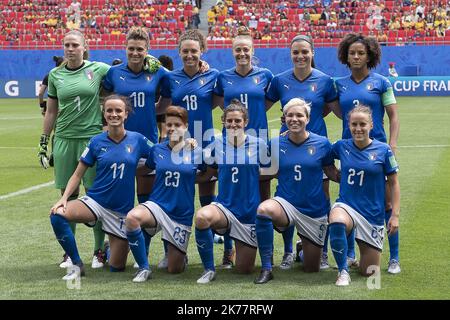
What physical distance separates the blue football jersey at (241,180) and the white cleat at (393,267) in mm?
1152

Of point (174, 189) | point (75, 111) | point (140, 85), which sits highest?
point (140, 85)

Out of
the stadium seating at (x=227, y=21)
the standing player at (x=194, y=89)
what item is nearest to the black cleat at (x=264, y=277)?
the standing player at (x=194, y=89)

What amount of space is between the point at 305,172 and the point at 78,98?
2.09 m

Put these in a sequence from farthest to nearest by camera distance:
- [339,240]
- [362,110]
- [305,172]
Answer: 1. [305,172]
2. [362,110]
3. [339,240]

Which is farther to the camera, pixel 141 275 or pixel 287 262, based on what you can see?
pixel 287 262

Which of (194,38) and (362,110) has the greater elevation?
(194,38)

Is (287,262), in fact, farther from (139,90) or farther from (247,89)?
(139,90)

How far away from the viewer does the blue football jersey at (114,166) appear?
688 cm

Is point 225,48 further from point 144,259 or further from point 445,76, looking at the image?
point 144,259

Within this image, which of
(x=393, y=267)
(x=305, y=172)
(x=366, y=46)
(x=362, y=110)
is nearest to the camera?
(x=362, y=110)

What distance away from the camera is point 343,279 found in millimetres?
6363

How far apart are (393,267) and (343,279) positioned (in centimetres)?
65

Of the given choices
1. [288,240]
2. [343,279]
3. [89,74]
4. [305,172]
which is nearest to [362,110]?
[305,172]

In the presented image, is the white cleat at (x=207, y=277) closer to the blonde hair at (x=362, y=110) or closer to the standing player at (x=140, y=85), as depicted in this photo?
the standing player at (x=140, y=85)
